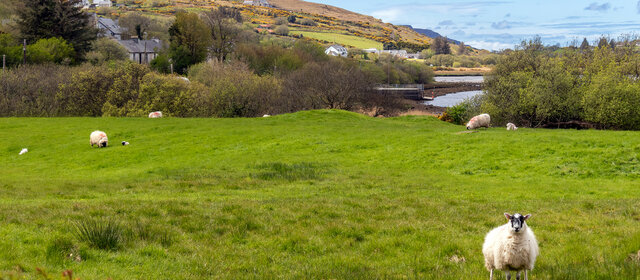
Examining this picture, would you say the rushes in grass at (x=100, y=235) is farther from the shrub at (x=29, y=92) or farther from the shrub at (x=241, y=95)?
the shrub at (x=241, y=95)

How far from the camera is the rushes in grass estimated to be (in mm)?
9703

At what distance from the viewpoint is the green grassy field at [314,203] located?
29.6 ft

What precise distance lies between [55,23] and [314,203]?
93193 mm

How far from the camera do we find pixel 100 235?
9820 millimetres

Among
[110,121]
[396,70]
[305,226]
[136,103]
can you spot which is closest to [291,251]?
[305,226]

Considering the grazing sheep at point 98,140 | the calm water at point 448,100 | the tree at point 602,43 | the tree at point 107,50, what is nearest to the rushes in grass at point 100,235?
the grazing sheep at point 98,140

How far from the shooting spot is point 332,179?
24.1 m

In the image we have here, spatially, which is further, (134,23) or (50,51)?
(134,23)

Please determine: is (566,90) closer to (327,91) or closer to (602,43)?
(602,43)

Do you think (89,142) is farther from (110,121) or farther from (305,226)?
(305,226)

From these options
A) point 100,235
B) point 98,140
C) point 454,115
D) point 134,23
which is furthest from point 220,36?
point 100,235

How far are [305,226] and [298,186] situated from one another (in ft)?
30.5

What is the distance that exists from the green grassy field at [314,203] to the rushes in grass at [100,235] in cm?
3

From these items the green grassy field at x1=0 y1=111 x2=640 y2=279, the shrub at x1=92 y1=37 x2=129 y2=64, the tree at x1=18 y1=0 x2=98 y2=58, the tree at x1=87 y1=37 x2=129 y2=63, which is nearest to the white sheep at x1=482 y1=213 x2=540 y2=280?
the green grassy field at x1=0 y1=111 x2=640 y2=279
